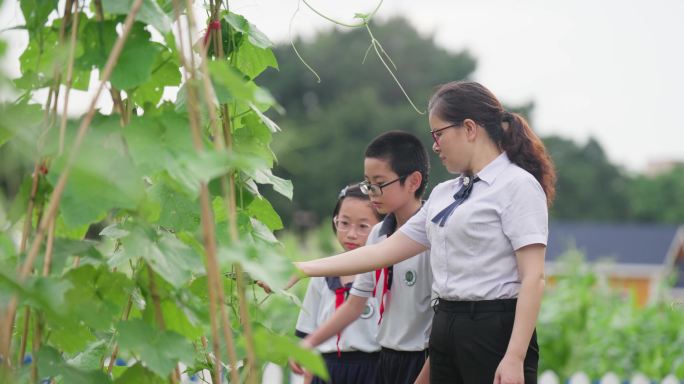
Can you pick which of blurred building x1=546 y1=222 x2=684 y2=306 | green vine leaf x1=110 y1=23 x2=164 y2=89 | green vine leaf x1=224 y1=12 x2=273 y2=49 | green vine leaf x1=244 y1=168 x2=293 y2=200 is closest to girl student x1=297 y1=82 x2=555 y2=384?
green vine leaf x1=244 y1=168 x2=293 y2=200

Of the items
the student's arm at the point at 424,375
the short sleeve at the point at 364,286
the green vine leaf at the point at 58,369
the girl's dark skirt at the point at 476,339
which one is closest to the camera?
the green vine leaf at the point at 58,369

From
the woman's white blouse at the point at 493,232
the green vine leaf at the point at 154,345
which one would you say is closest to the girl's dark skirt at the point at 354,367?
Answer: the woman's white blouse at the point at 493,232

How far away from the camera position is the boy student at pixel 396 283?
2.97m

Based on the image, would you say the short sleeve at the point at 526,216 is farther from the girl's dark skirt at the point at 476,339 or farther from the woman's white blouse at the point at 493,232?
the girl's dark skirt at the point at 476,339

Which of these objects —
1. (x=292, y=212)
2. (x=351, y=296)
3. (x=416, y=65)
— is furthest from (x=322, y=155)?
(x=351, y=296)

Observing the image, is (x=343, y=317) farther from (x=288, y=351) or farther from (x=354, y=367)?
(x=288, y=351)

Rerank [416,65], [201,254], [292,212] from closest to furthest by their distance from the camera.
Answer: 1. [201,254]
2. [292,212]
3. [416,65]

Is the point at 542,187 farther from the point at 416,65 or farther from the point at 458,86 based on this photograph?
the point at 416,65

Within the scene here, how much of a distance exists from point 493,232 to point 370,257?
0.40 m

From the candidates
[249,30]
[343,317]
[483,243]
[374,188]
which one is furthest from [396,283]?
[249,30]

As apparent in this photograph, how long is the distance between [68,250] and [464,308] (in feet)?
4.14

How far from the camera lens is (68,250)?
4.89 ft

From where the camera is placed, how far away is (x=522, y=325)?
232 cm

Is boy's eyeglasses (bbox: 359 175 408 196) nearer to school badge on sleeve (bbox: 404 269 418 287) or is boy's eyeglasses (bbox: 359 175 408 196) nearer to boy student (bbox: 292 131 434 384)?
boy student (bbox: 292 131 434 384)
